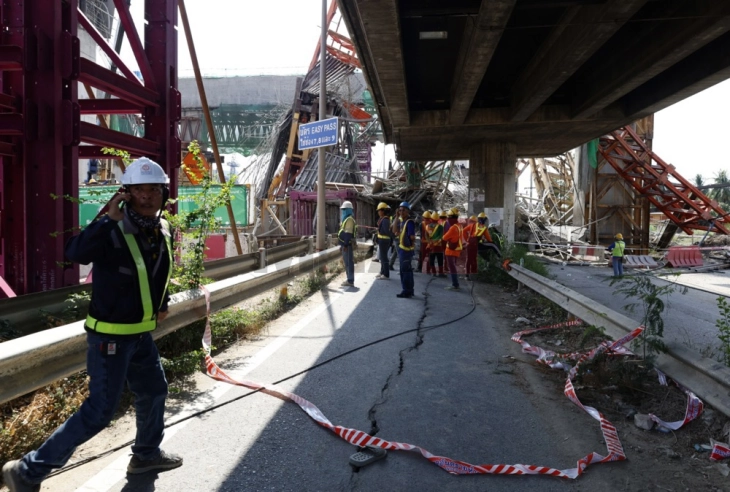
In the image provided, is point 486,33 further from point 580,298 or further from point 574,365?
point 574,365

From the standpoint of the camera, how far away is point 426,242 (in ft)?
45.8

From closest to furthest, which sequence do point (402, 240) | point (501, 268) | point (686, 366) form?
point (686, 366), point (402, 240), point (501, 268)

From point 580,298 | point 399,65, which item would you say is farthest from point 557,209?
point 580,298

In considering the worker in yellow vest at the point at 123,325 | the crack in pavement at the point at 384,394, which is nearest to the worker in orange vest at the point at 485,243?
the crack in pavement at the point at 384,394

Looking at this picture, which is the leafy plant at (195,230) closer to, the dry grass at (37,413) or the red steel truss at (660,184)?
the dry grass at (37,413)

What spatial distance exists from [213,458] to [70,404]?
4.04 ft

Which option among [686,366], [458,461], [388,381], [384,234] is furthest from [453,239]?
[458,461]

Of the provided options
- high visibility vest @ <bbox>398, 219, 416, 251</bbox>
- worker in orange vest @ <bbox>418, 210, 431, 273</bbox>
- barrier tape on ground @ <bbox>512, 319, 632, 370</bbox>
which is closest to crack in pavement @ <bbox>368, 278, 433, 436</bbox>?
barrier tape on ground @ <bbox>512, 319, 632, 370</bbox>

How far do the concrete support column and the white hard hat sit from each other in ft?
47.2

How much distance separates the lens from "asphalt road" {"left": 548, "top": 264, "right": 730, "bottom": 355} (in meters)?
6.77

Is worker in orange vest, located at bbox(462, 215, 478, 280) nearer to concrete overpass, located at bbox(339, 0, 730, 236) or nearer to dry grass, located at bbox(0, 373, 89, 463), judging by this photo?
concrete overpass, located at bbox(339, 0, 730, 236)

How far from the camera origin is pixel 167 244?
320 centimetres

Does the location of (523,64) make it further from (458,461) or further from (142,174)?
(142,174)

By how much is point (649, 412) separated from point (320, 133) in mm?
9675
